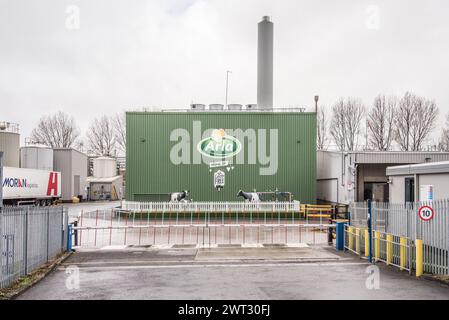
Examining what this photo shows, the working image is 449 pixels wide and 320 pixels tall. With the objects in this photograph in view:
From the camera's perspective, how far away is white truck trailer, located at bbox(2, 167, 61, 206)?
Result: 3697 cm

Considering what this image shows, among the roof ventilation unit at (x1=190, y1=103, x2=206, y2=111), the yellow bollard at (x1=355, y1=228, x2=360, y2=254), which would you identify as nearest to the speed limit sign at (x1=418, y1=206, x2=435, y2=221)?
the yellow bollard at (x1=355, y1=228, x2=360, y2=254)

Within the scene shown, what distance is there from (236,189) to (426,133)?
113ft

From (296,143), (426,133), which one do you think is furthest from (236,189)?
(426,133)

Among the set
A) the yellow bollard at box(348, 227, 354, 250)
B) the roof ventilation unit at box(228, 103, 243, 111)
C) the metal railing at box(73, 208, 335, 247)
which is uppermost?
the roof ventilation unit at box(228, 103, 243, 111)

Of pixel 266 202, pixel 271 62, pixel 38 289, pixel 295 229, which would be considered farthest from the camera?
pixel 271 62

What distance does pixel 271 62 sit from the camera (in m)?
45.6

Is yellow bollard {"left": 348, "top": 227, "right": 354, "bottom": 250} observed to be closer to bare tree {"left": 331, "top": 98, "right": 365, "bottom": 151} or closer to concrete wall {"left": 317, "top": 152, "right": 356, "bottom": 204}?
concrete wall {"left": 317, "top": 152, "right": 356, "bottom": 204}

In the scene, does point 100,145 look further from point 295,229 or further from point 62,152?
point 295,229

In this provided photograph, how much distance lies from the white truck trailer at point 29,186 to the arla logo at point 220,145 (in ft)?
45.7

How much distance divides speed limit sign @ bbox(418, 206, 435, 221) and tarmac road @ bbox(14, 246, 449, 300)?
1.53 meters

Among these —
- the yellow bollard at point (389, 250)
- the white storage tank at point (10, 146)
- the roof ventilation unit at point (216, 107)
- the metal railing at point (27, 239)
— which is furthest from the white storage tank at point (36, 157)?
the yellow bollard at point (389, 250)

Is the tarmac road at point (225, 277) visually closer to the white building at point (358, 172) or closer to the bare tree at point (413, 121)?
the white building at point (358, 172)

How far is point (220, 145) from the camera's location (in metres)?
37.1

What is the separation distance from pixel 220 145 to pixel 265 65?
11726mm
